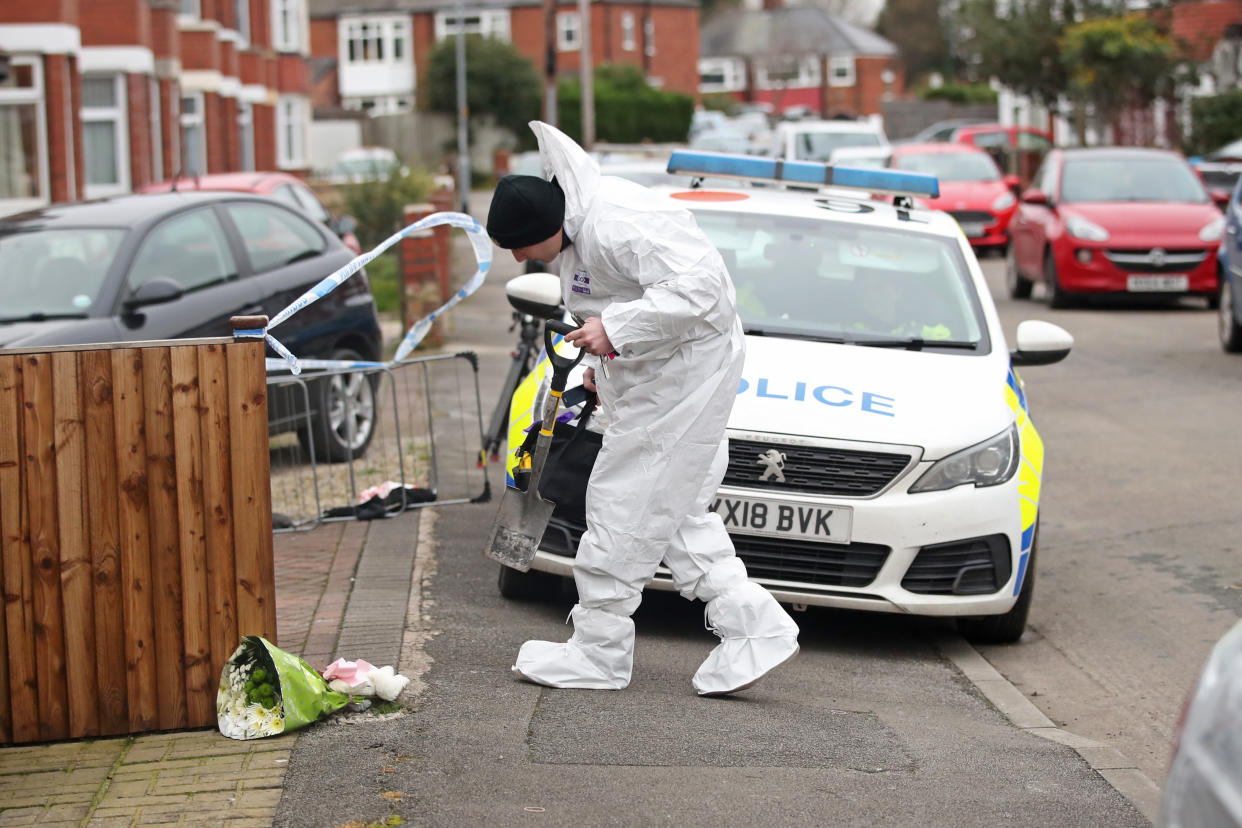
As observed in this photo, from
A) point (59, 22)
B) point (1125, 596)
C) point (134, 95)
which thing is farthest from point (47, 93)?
point (1125, 596)

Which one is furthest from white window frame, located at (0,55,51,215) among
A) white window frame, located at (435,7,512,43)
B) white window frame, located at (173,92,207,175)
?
white window frame, located at (435,7,512,43)

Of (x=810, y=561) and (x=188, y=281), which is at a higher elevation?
(x=188, y=281)

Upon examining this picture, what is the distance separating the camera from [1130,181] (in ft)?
60.1

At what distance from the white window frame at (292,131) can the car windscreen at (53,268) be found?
37.1m

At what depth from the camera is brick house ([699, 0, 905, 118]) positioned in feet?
294

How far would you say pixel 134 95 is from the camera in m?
26.1

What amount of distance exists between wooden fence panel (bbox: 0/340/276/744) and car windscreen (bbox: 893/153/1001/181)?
842 inches

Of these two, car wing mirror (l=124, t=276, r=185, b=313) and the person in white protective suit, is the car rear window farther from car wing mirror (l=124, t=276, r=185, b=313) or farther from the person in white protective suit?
the person in white protective suit

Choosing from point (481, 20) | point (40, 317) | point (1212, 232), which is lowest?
point (40, 317)

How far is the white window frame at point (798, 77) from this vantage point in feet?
292

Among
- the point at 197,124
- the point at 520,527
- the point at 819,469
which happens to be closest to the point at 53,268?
the point at 520,527

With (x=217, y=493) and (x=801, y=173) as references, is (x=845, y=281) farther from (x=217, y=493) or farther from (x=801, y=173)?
(x=217, y=493)

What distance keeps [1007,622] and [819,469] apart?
1078 mm

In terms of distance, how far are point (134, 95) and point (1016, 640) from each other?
→ 22531mm
